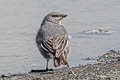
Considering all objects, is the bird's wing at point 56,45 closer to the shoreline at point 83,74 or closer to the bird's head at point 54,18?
the shoreline at point 83,74

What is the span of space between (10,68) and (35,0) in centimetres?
915

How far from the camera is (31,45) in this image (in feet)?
53.8

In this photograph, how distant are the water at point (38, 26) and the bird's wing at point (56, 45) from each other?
1870 millimetres

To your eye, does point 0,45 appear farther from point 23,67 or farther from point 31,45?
point 23,67

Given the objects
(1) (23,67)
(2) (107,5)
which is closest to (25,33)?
(1) (23,67)

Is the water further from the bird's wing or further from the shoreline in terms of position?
the bird's wing

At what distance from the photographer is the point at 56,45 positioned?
1186 cm

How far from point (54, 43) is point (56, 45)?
9cm

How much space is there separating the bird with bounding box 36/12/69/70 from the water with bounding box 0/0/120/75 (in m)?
1.47

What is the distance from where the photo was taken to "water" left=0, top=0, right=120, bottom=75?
48.9 feet

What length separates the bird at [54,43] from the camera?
11781mm

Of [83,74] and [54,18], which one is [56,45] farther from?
[54,18]

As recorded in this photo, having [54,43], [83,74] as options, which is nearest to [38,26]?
[54,43]

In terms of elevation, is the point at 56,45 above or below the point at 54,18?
below
